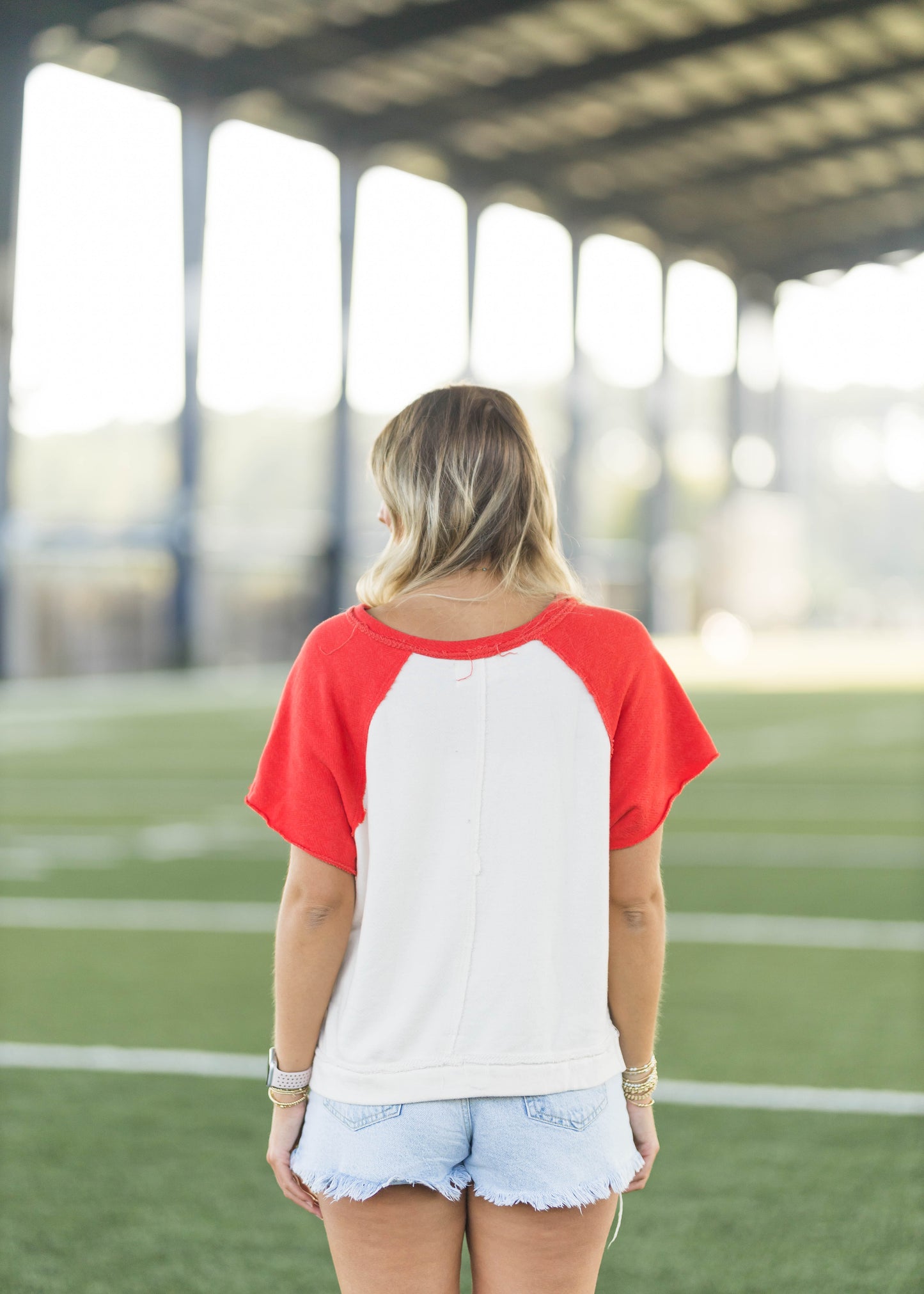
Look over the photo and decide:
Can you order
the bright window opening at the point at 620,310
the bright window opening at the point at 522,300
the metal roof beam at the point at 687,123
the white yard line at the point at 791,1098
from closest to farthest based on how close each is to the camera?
the white yard line at the point at 791,1098
the metal roof beam at the point at 687,123
the bright window opening at the point at 522,300
the bright window opening at the point at 620,310

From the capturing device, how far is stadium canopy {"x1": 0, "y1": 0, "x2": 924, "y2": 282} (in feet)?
80.3

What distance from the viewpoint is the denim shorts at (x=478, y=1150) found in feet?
5.97

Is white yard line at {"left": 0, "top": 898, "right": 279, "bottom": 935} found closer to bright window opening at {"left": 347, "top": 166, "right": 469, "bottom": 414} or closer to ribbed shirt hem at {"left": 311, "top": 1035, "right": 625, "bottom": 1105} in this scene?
ribbed shirt hem at {"left": 311, "top": 1035, "right": 625, "bottom": 1105}

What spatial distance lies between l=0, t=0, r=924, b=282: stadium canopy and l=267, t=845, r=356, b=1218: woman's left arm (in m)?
23.1

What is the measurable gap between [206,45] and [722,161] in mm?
13390

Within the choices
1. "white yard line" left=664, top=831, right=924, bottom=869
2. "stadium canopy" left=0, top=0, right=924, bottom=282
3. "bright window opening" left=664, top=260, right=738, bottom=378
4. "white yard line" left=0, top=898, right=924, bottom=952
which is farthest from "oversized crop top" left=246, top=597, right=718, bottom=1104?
"bright window opening" left=664, top=260, right=738, bottom=378

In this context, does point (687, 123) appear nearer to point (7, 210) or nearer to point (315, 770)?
point (7, 210)

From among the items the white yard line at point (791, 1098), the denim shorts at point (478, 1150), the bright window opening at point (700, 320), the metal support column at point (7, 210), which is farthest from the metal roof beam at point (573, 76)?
the denim shorts at point (478, 1150)

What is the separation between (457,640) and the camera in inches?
72.7

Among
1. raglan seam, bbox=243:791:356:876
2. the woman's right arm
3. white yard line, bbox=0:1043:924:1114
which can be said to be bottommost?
white yard line, bbox=0:1043:924:1114

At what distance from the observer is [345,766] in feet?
6.06

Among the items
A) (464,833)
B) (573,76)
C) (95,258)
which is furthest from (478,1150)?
(573,76)

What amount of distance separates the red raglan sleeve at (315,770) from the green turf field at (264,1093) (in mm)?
1993

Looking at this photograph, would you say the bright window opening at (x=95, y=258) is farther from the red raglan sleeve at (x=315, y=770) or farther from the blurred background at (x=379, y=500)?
the red raglan sleeve at (x=315, y=770)
